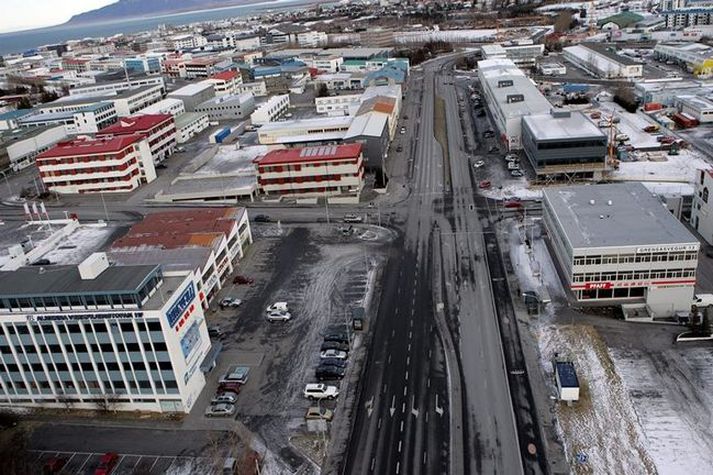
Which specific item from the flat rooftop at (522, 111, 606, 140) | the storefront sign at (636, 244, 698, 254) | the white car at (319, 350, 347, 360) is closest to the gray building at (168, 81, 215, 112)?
the flat rooftop at (522, 111, 606, 140)

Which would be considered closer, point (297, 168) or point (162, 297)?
point (162, 297)

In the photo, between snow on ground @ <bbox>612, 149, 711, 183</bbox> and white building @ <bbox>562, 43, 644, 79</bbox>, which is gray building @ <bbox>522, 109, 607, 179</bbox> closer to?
snow on ground @ <bbox>612, 149, 711, 183</bbox>

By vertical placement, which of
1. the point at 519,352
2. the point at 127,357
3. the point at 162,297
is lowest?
the point at 519,352

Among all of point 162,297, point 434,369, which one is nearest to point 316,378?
point 434,369

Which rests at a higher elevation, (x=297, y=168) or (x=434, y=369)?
(x=297, y=168)

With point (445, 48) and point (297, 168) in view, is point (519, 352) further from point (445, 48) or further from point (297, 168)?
point (445, 48)

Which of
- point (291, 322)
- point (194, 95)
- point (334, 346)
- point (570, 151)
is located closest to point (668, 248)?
point (334, 346)

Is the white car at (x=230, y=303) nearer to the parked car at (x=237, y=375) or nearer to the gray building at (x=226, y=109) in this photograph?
the parked car at (x=237, y=375)

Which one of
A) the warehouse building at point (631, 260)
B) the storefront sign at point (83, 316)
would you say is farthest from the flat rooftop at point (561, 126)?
the storefront sign at point (83, 316)
